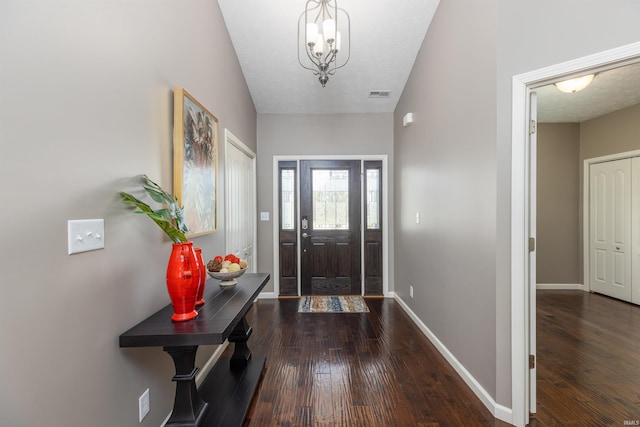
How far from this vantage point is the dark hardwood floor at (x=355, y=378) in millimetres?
1798

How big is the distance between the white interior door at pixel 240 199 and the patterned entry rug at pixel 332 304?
0.93 m

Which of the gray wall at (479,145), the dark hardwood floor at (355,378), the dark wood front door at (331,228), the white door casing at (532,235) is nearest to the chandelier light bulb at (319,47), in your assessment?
the gray wall at (479,145)

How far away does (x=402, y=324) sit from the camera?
325 cm

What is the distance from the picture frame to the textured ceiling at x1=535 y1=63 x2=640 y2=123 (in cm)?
351

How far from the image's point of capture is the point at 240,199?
3510 millimetres

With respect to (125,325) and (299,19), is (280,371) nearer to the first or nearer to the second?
(125,325)

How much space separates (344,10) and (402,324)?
3387mm

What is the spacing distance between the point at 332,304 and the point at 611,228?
4366 millimetres

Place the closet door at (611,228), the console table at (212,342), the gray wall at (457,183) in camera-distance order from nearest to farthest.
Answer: the console table at (212,342), the gray wall at (457,183), the closet door at (611,228)

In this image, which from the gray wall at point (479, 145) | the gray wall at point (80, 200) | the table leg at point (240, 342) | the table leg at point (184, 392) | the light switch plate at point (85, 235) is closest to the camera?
the gray wall at point (80, 200)

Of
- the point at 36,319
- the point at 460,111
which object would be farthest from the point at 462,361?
the point at 36,319

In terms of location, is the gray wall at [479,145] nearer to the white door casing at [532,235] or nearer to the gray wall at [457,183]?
the gray wall at [457,183]

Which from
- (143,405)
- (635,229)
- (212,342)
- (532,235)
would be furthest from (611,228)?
(143,405)

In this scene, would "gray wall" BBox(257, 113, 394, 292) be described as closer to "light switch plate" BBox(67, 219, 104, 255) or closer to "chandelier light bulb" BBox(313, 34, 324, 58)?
"chandelier light bulb" BBox(313, 34, 324, 58)
